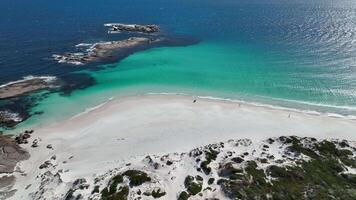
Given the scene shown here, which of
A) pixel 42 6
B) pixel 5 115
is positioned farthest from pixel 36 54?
pixel 42 6

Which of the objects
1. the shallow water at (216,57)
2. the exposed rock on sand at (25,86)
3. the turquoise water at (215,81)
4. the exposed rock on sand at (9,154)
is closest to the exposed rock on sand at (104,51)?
the shallow water at (216,57)

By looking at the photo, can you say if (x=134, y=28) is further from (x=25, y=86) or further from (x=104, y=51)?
(x=25, y=86)

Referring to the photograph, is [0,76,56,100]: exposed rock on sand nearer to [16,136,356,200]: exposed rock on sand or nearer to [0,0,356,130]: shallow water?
[0,0,356,130]: shallow water

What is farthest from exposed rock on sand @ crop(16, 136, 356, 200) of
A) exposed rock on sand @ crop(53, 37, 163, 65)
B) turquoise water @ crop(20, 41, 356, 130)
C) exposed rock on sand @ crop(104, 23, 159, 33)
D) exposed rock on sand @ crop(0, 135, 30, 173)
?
exposed rock on sand @ crop(104, 23, 159, 33)

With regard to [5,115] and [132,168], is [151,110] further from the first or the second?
[5,115]

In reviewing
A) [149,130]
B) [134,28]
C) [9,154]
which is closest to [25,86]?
[9,154]

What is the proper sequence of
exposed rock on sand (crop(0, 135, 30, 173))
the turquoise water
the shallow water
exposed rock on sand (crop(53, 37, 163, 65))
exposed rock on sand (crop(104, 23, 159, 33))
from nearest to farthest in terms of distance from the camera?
1. exposed rock on sand (crop(0, 135, 30, 173))
2. the turquoise water
3. the shallow water
4. exposed rock on sand (crop(53, 37, 163, 65))
5. exposed rock on sand (crop(104, 23, 159, 33))
